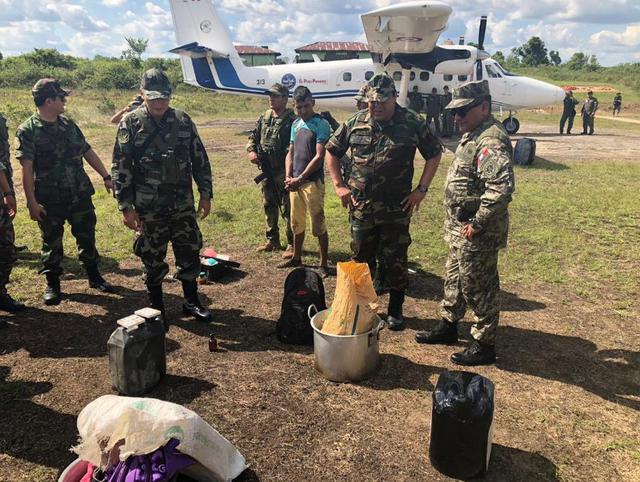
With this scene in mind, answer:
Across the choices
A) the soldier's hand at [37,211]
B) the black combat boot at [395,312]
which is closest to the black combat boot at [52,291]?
the soldier's hand at [37,211]

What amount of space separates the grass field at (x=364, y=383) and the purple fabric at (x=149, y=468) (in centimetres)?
74

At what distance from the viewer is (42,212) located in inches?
193

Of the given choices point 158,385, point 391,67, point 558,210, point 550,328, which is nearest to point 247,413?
point 158,385

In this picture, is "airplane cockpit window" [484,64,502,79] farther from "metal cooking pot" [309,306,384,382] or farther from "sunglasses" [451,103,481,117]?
"metal cooking pot" [309,306,384,382]

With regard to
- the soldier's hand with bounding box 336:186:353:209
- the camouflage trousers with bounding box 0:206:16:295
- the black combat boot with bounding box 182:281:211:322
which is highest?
the soldier's hand with bounding box 336:186:353:209

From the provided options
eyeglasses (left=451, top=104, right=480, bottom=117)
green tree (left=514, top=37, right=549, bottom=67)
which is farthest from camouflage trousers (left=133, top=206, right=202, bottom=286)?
green tree (left=514, top=37, right=549, bottom=67)

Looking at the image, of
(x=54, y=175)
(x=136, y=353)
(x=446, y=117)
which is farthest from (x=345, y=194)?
(x=446, y=117)

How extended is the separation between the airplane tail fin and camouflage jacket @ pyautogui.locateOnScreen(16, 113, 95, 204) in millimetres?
15896

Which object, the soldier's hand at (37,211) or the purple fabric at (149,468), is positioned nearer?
the purple fabric at (149,468)

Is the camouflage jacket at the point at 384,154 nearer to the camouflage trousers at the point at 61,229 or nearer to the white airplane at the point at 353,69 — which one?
the camouflage trousers at the point at 61,229

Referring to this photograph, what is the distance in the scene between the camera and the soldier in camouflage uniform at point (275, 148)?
6.21m

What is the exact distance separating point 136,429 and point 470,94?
10.5 feet

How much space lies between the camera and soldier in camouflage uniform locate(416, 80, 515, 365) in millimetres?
3465

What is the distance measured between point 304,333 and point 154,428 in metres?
2.18
